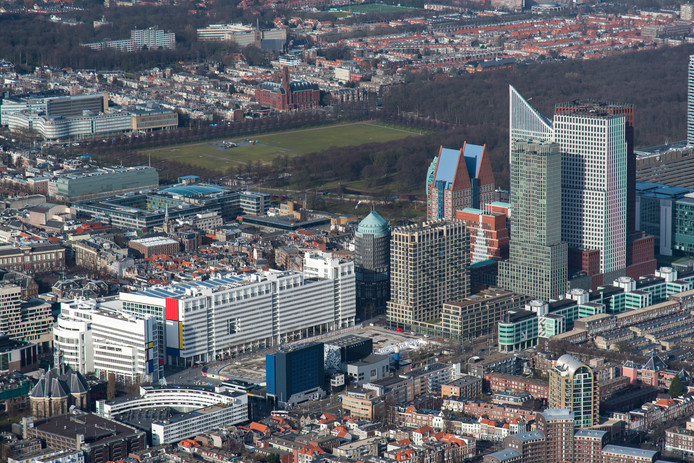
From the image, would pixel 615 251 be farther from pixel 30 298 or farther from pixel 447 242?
pixel 30 298

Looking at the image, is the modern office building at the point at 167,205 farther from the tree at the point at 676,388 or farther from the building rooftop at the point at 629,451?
the building rooftop at the point at 629,451

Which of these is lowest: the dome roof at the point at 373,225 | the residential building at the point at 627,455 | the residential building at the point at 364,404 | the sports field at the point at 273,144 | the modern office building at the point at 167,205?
the residential building at the point at 627,455

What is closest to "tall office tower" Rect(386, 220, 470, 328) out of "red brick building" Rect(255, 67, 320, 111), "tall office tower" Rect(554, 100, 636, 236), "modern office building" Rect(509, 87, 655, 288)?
"modern office building" Rect(509, 87, 655, 288)

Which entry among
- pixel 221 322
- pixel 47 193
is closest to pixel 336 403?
pixel 221 322

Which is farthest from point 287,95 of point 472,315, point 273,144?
point 472,315

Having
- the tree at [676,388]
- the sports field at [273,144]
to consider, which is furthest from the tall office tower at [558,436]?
the sports field at [273,144]

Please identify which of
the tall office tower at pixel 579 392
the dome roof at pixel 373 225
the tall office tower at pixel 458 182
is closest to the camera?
the tall office tower at pixel 579 392

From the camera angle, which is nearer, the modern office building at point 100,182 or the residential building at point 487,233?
the residential building at point 487,233

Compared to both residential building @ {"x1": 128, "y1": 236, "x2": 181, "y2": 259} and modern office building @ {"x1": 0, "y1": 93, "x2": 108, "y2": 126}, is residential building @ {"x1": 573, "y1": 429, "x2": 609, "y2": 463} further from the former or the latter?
modern office building @ {"x1": 0, "y1": 93, "x2": 108, "y2": 126}
